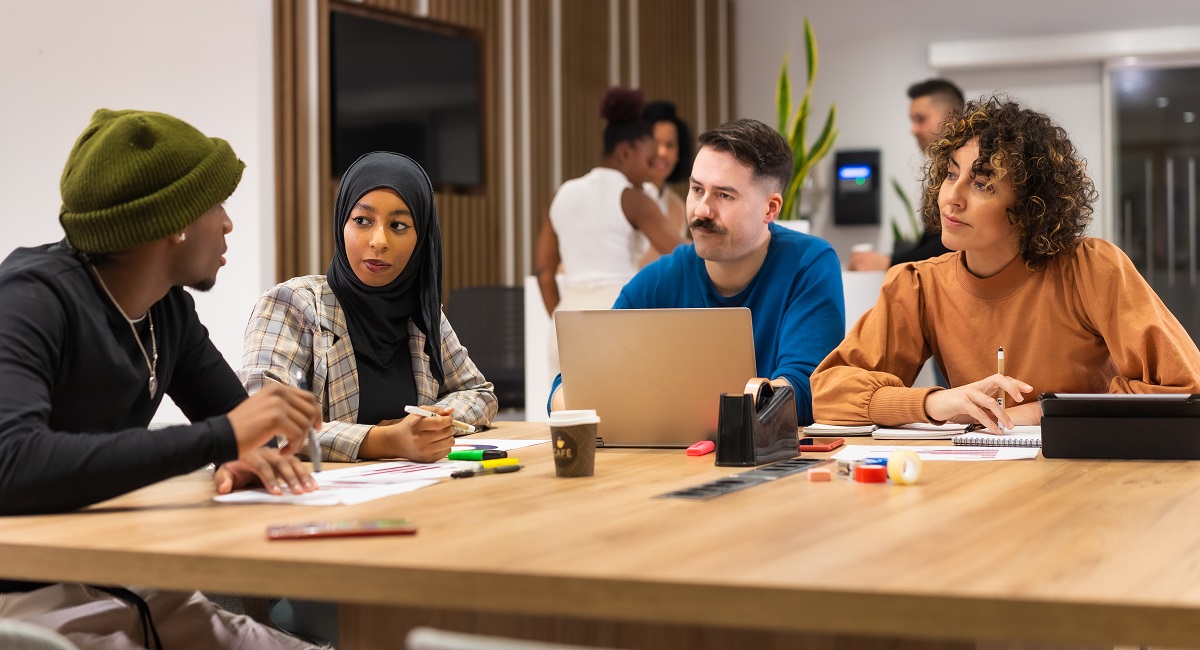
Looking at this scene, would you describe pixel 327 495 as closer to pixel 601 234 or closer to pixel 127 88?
pixel 601 234

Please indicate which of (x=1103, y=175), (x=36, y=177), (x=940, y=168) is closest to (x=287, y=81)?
(x=36, y=177)

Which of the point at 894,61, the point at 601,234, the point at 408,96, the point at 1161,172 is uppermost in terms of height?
the point at 894,61

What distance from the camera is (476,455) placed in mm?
2102

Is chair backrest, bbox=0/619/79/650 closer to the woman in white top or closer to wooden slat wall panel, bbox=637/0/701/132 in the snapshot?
the woman in white top

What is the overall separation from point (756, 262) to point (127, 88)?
10.1 ft

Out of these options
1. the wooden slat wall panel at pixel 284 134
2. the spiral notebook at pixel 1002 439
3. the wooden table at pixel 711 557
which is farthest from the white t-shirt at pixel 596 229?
the wooden table at pixel 711 557

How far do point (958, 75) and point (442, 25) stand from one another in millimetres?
3970

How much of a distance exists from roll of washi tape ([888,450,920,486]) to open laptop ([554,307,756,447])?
471 mm

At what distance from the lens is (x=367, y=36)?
5.91 meters

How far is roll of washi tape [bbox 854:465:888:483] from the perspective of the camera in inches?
69.2

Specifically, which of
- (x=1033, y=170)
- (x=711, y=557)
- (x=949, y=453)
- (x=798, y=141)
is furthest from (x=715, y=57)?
(x=711, y=557)

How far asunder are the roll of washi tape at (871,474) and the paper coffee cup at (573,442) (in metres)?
0.40

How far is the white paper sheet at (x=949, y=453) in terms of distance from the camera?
2.01 meters

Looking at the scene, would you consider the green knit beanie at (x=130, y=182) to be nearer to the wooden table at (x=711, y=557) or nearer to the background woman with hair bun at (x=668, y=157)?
the wooden table at (x=711, y=557)
